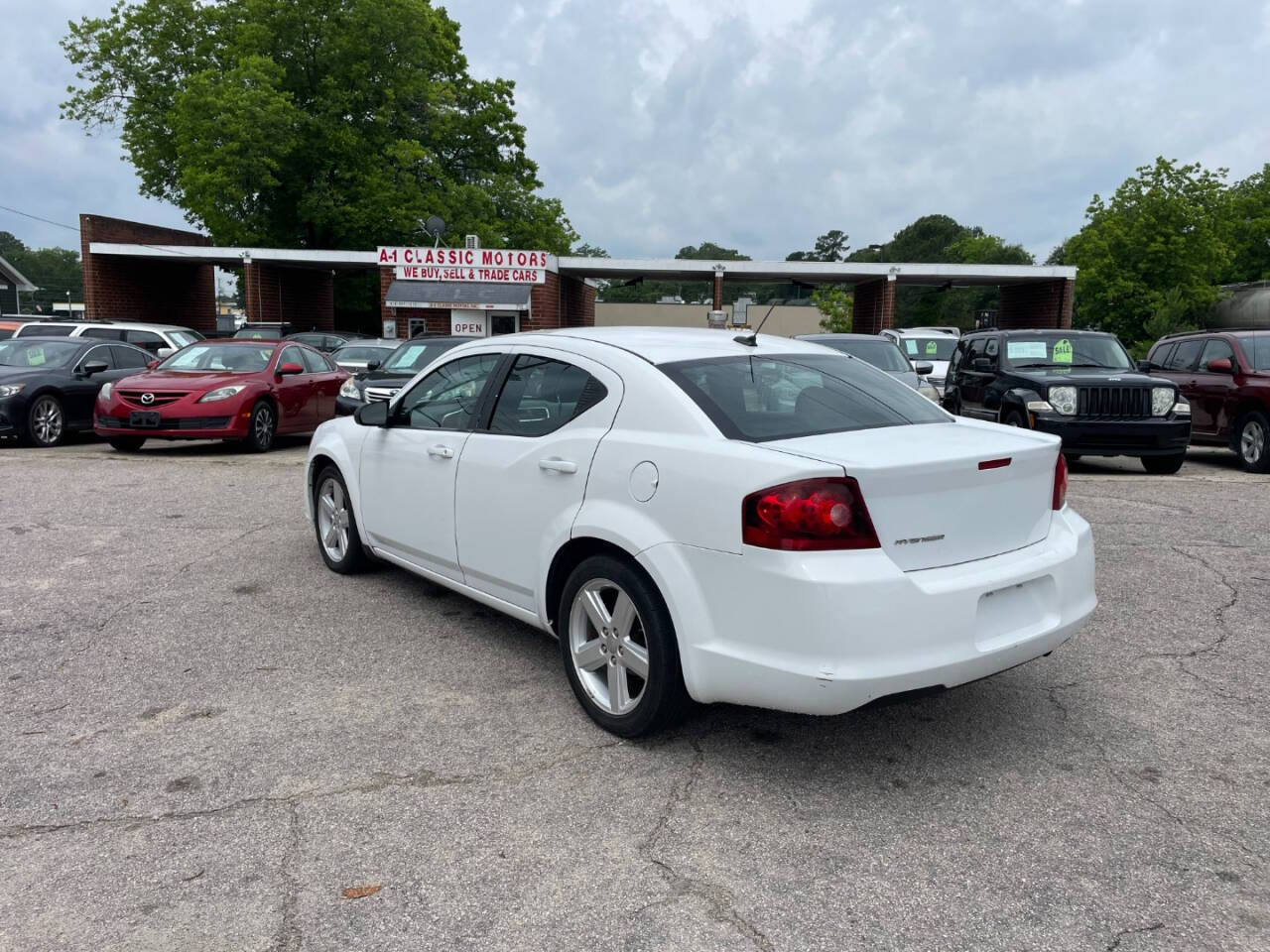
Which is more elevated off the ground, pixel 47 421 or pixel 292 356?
pixel 292 356

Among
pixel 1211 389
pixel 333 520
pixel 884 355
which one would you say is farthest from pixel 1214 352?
pixel 333 520

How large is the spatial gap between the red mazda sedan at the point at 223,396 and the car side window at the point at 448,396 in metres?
7.68

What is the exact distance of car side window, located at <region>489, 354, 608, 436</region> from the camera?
4098 mm

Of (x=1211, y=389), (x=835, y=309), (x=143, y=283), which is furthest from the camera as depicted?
(x=835, y=309)

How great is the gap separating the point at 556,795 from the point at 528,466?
1407 mm

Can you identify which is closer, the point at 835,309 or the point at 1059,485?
the point at 1059,485

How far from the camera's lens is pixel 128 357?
14109 millimetres

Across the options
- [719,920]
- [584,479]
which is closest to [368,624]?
[584,479]

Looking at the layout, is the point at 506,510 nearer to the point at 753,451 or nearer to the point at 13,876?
the point at 753,451

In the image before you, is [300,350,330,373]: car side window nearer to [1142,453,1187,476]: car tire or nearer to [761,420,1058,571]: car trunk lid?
[1142,453,1187,476]: car tire

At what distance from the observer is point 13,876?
280 cm

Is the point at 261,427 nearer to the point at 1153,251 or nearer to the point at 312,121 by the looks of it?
the point at 312,121

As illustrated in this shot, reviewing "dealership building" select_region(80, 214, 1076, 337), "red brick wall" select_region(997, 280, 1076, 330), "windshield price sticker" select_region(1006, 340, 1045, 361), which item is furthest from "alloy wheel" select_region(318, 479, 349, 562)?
"red brick wall" select_region(997, 280, 1076, 330)

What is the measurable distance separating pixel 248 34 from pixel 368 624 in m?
37.9
